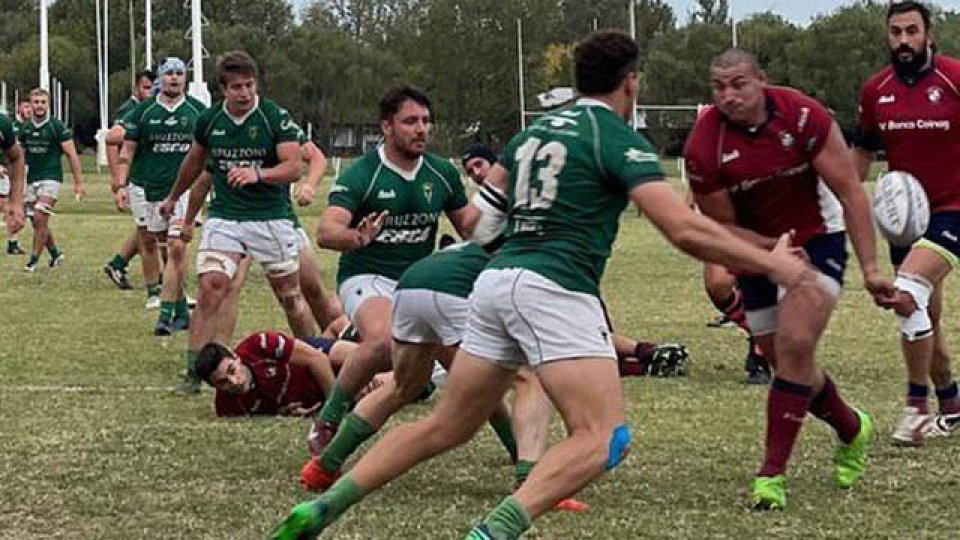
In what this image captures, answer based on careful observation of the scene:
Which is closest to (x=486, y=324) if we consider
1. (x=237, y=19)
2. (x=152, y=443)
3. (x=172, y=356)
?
(x=152, y=443)

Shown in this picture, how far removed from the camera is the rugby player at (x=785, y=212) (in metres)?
7.71

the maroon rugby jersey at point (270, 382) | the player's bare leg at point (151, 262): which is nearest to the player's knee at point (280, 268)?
the maroon rugby jersey at point (270, 382)

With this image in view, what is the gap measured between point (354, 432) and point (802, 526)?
6.67 feet

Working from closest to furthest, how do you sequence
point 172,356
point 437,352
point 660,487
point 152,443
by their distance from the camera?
point 437,352 < point 660,487 < point 152,443 < point 172,356

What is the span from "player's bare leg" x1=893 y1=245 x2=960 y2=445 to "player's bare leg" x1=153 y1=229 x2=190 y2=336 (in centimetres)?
684

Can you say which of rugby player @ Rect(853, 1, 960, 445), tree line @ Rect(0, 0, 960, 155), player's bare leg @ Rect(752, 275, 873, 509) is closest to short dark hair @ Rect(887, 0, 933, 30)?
rugby player @ Rect(853, 1, 960, 445)

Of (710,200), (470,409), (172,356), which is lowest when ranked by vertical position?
(172,356)

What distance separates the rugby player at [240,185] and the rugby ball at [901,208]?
12.3 ft

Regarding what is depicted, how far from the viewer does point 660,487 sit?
8.07 meters

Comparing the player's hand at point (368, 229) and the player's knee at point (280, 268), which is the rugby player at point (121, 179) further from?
the player's hand at point (368, 229)

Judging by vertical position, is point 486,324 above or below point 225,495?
above

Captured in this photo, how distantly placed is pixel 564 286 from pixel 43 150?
58.4 ft

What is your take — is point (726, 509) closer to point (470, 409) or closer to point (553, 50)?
point (470, 409)

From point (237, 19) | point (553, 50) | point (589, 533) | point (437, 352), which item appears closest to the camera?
point (589, 533)
